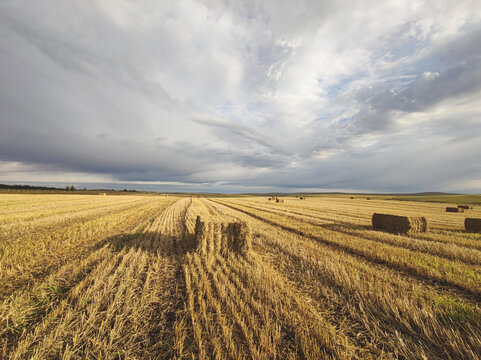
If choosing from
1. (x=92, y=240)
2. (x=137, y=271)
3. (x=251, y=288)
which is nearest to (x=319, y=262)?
(x=251, y=288)

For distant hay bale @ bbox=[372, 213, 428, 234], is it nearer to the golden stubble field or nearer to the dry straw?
the golden stubble field

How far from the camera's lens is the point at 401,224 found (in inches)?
485

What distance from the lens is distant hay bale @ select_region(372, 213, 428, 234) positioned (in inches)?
476

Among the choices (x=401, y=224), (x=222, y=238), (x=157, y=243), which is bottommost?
(x=157, y=243)

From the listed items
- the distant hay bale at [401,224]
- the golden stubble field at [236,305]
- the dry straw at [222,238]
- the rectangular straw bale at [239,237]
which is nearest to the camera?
the golden stubble field at [236,305]

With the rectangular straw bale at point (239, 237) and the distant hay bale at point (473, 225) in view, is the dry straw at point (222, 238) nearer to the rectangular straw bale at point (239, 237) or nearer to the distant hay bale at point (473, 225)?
the rectangular straw bale at point (239, 237)

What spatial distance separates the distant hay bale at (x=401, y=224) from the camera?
12094 mm

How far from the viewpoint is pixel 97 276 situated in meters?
4.98

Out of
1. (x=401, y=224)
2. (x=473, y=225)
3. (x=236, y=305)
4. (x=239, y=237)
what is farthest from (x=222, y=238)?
(x=473, y=225)

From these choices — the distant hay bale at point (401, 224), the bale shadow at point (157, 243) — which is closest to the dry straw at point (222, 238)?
the bale shadow at point (157, 243)

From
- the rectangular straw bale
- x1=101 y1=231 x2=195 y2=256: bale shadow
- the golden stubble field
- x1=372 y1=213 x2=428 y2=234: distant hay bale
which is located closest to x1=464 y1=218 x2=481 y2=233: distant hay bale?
x1=372 y1=213 x2=428 y2=234: distant hay bale

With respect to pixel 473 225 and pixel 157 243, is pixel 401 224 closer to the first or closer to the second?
pixel 473 225

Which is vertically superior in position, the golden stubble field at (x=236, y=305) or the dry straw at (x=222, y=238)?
the dry straw at (x=222, y=238)

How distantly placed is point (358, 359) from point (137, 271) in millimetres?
5392
